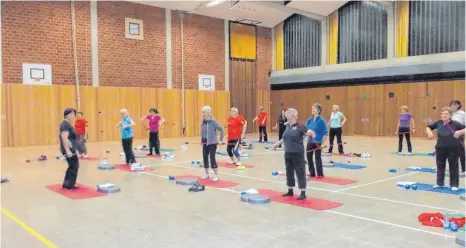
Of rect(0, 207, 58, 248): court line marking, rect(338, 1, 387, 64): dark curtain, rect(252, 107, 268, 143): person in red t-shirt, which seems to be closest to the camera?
rect(0, 207, 58, 248): court line marking

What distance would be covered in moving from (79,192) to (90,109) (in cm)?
1201

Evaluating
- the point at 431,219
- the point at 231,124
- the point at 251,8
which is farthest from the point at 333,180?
the point at 251,8

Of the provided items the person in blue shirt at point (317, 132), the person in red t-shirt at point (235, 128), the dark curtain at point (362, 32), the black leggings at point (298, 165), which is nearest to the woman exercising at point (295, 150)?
the black leggings at point (298, 165)

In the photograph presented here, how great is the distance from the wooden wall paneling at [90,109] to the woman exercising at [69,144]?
11388mm

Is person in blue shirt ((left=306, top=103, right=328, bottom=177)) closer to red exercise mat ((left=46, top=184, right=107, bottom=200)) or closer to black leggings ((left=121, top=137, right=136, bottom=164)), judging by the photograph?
red exercise mat ((left=46, top=184, right=107, bottom=200))

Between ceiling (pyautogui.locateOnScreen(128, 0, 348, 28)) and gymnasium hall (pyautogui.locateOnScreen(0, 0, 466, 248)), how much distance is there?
11cm

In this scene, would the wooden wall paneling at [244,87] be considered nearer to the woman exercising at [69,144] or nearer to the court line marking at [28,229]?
the woman exercising at [69,144]

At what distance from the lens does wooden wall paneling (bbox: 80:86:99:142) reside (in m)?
18.5

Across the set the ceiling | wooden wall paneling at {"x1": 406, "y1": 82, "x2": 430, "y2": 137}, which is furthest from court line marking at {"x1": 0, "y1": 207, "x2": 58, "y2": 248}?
wooden wall paneling at {"x1": 406, "y1": 82, "x2": 430, "y2": 137}

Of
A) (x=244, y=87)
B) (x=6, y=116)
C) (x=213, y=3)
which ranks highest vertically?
(x=213, y=3)

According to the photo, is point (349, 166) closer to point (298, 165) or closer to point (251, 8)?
point (298, 165)

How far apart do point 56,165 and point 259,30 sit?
16686mm

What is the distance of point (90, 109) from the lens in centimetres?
1878

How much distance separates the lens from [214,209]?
20.4 feet
